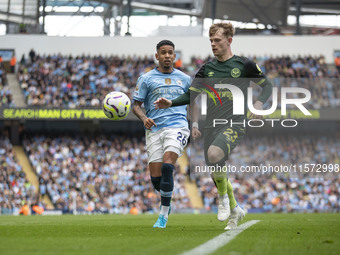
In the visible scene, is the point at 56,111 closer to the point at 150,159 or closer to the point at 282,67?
the point at 282,67

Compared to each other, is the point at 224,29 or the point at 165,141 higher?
the point at 224,29

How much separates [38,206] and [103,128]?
29.1ft

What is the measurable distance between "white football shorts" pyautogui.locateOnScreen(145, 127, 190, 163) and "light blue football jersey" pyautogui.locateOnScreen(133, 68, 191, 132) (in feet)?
0.33

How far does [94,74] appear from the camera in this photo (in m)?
36.5

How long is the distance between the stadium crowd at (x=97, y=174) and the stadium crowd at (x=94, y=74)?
2241mm

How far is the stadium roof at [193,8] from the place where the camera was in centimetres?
4097

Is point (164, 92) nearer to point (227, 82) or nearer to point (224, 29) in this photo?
point (227, 82)

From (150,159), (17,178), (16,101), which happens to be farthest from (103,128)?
(150,159)

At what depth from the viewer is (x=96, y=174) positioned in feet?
103

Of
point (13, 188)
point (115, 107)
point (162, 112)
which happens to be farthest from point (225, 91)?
point (13, 188)

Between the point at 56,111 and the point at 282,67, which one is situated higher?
the point at 282,67

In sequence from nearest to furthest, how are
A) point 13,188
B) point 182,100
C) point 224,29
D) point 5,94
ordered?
point 224,29, point 182,100, point 13,188, point 5,94

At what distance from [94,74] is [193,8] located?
1243 cm

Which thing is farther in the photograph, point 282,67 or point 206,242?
point 282,67
